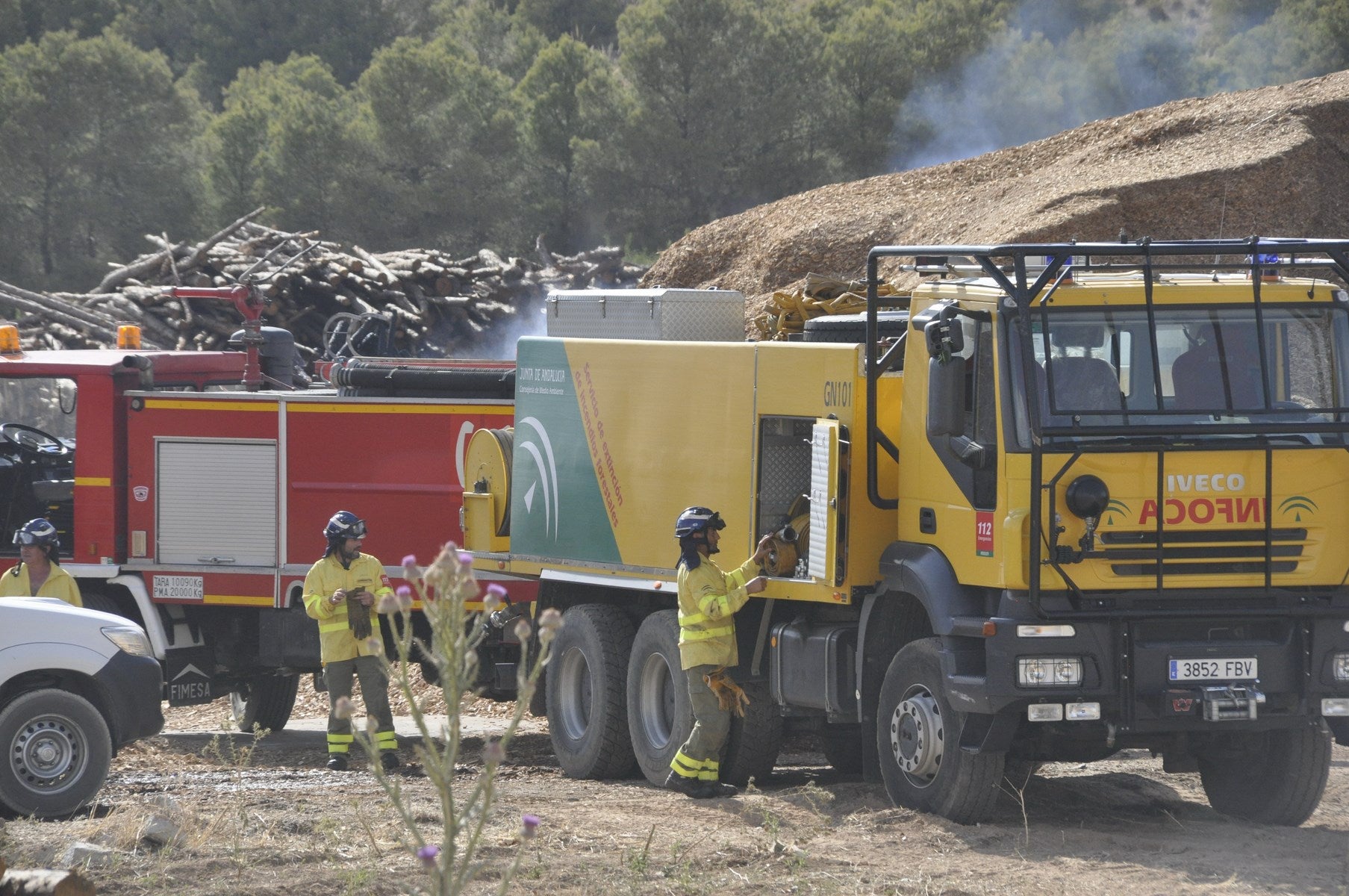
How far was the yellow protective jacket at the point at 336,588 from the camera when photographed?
35.8 feet

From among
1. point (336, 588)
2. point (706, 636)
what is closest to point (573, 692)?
point (336, 588)

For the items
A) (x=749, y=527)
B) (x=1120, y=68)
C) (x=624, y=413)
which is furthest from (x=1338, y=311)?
(x=1120, y=68)

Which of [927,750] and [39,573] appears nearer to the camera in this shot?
[927,750]

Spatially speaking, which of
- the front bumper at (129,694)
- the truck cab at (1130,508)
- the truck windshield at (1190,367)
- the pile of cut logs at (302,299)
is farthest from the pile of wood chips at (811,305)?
the pile of cut logs at (302,299)

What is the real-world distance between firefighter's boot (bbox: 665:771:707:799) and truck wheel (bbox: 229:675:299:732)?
16.2 ft

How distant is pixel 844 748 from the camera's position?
1061cm

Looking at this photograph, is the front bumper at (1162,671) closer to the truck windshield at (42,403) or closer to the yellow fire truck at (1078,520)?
the yellow fire truck at (1078,520)

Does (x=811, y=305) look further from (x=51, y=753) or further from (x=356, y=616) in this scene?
(x=51, y=753)

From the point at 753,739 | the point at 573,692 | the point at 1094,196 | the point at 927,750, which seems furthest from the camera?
the point at 1094,196

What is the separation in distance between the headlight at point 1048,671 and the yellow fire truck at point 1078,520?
0.04ft

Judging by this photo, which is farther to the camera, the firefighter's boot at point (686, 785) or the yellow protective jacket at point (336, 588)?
the yellow protective jacket at point (336, 588)


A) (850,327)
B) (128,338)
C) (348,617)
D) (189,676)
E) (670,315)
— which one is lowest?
(189,676)

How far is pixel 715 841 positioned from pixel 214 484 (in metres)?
6.19

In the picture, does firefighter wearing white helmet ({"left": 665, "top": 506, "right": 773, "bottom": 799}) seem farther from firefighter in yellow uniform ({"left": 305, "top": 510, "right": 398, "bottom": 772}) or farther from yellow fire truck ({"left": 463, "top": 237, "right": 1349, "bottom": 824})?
firefighter in yellow uniform ({"left": 305, "top": 510, "right": 398, "bottom": 772})
